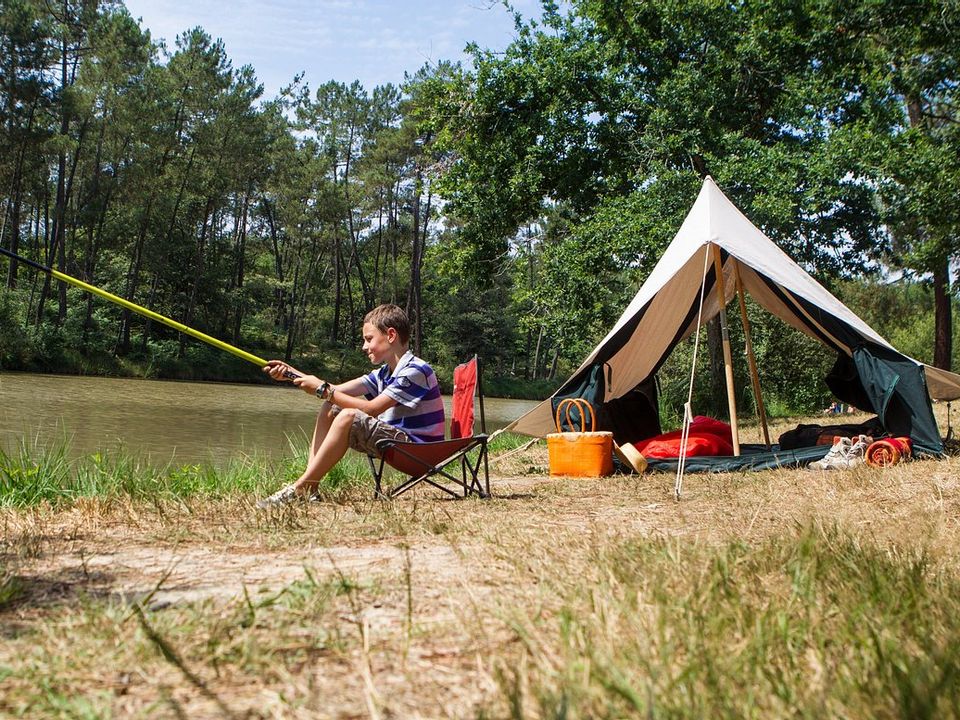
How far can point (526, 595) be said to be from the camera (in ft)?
5.88

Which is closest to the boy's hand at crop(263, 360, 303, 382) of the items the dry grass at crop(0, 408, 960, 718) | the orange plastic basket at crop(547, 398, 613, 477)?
the dry grass at crop(0, 408, 960, 718)

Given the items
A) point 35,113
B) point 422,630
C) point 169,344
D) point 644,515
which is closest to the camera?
point 422,630

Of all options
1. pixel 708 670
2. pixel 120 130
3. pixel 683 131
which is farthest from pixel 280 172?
pixel 708 670

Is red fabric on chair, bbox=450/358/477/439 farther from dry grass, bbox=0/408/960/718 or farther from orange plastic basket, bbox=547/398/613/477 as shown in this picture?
dry grass, bbox=0/408/960/718

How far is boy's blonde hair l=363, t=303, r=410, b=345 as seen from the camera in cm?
391

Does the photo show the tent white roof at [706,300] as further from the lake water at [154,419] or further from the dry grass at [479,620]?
the dry grass at [479,620]

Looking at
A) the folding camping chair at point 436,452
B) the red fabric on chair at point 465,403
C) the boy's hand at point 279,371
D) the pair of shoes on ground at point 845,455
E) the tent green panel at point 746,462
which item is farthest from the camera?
the tent green panel at point 746,462

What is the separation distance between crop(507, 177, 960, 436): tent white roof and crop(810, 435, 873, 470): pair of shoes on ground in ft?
2.74

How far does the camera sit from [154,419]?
10.4 m

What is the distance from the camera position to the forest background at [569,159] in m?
10.4

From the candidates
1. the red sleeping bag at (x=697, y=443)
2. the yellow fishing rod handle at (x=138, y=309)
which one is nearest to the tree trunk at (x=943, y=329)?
the red sleeping bag at (x=697, y=443)

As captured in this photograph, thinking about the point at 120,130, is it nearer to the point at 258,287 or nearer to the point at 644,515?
the point at 258,287

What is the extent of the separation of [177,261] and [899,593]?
2945 centimetres

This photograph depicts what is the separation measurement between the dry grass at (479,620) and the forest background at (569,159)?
26.9 ft
